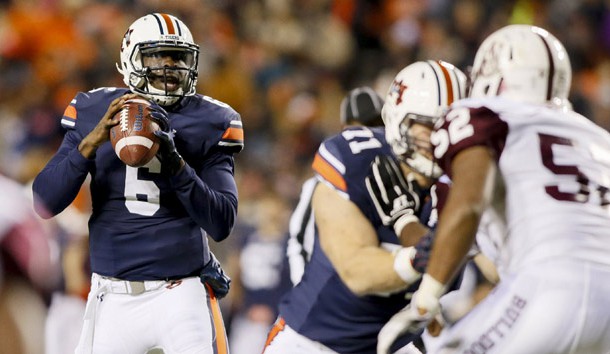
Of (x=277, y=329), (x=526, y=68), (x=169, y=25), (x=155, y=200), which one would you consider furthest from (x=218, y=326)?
(x=526, y=68)

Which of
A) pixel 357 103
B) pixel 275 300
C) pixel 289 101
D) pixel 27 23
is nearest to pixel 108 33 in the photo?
pixel 27 23

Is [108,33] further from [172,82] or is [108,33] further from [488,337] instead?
[488,337]

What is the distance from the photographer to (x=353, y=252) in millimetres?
3512

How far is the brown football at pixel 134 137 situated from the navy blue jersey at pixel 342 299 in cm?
61

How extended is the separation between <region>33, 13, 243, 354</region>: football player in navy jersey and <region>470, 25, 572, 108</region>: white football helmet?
1200 millimetres

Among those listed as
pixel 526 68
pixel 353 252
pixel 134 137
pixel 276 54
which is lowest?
pixel 276 54

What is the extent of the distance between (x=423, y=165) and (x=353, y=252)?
0.39 m

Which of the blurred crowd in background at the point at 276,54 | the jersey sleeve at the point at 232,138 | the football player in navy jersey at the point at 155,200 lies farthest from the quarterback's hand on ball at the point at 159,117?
the blurred crowd in background at the point at 276,54

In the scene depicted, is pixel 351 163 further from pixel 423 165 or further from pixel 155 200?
pixel 155 200

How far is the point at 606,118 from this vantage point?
9031mm

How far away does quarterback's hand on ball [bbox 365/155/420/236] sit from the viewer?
3576mm

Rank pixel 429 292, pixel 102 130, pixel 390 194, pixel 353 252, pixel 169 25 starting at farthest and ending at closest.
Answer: pixel 169 25 < pixel 102 130 < pixel 390 194 < pixel 353 252 < pixel 429 292

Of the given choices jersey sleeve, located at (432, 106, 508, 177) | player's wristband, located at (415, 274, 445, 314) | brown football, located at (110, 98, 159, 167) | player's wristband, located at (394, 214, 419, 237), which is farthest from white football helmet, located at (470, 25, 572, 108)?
brown football, located at (110, 98, 159, 167)

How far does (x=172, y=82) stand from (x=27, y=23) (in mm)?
6491
